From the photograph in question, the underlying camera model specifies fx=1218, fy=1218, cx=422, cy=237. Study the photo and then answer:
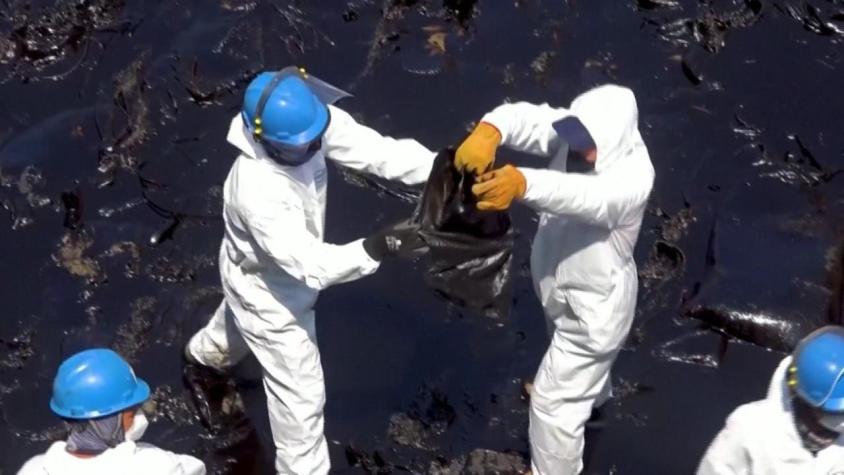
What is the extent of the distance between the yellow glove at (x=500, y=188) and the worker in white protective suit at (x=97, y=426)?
5.27 feet

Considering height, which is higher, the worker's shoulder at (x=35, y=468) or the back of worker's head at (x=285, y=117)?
the back of worker's head at (x=285, y=117)

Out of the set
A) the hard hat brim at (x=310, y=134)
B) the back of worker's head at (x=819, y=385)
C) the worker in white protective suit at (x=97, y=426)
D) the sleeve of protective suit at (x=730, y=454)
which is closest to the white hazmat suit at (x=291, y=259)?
the hard hat brim at (x=310, y=134)

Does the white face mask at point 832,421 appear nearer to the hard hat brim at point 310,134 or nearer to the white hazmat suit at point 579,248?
the white hazmat suit at point 579,248

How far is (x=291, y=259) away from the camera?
541cm

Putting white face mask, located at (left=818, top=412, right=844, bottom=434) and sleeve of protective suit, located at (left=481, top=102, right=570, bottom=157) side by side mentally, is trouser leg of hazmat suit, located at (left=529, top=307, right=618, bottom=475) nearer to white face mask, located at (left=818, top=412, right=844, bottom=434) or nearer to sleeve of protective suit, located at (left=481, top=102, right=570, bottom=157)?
sleeve of protective suit, located at (left=481, top=102, right=570, bottom=157)

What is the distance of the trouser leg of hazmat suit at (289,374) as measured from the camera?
5844 mm

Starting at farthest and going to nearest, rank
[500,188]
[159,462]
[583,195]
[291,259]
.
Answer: [291,259] → [583,195] → [500,188] → [159,462]

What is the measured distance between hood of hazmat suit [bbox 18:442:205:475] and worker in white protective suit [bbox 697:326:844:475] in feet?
7.27

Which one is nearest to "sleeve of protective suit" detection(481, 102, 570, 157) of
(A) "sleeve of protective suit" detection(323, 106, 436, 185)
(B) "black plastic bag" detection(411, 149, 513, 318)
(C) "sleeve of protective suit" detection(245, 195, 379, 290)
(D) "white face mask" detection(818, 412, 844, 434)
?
(B) "black plastic bag" detection(411, 149, 513, 318)

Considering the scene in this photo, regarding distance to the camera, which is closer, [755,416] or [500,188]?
[755,416]

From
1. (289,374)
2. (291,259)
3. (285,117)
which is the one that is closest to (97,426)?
(291,259)

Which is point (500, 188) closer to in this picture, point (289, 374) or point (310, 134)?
point (310, 134)

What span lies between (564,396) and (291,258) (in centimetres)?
150

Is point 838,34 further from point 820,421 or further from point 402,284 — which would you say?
point 820,421
